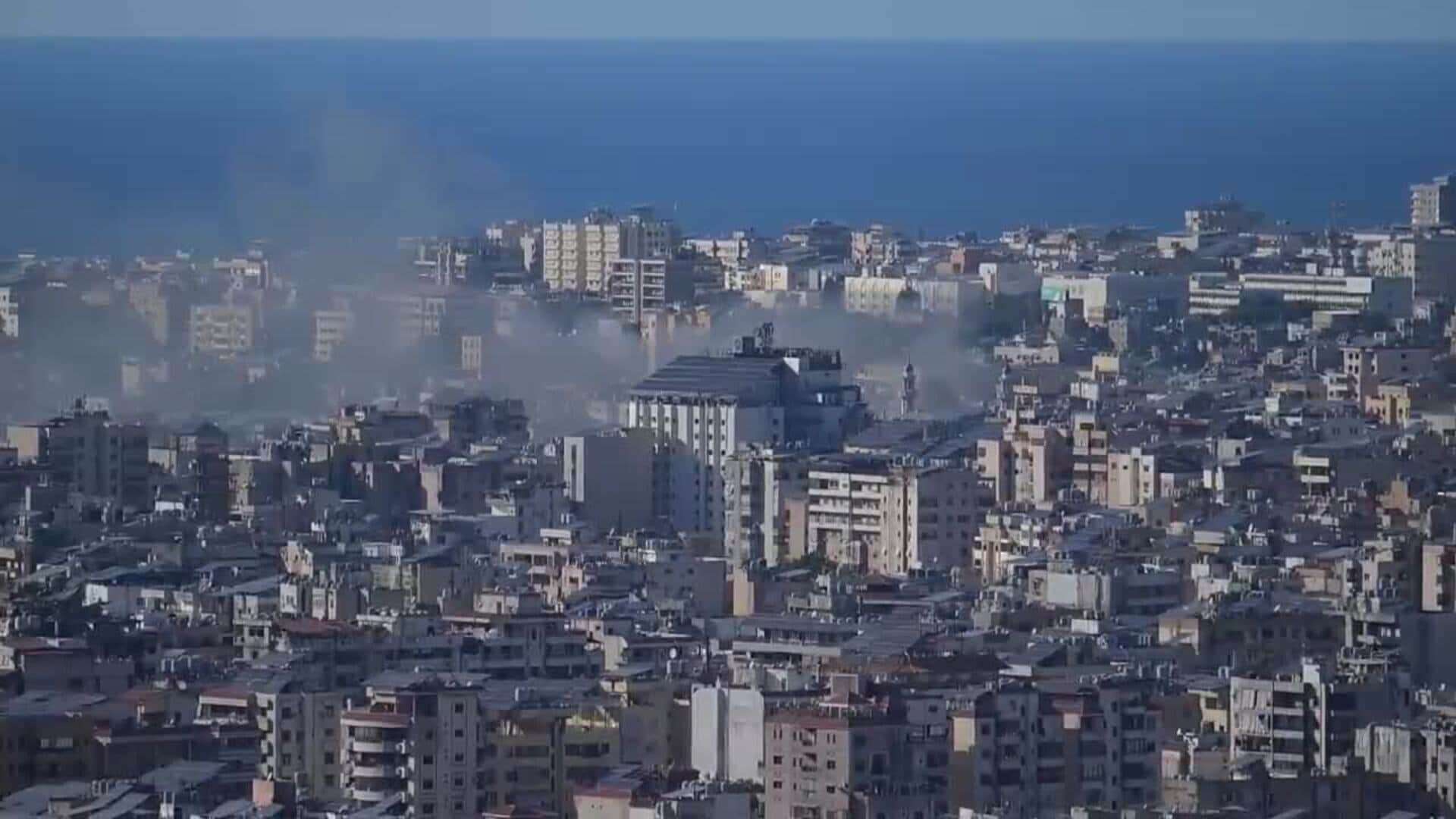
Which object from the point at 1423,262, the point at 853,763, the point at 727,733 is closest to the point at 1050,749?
the point at 853,763

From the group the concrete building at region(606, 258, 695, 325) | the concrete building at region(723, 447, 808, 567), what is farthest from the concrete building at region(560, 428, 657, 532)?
the concrete building at region(606, 258, 695, 325)

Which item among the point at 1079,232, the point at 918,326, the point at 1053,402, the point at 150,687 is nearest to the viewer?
the point at 150,687

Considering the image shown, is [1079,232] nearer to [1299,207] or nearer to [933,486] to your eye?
[1299,207]

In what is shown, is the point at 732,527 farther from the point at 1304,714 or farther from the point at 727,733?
the point at 1304,714

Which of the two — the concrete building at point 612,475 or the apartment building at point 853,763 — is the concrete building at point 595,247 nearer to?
the concrete building at point 612,475

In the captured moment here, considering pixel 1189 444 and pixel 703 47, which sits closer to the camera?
pixel 1189 444

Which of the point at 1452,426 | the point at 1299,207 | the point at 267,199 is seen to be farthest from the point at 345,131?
the point at 1452,426
